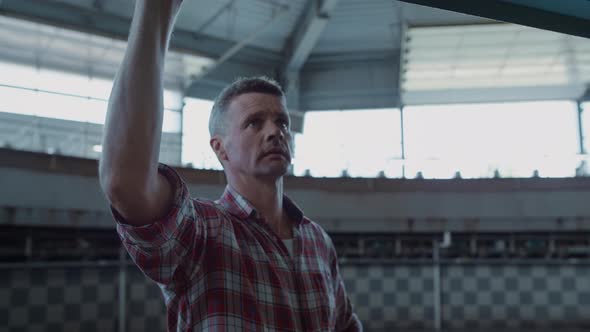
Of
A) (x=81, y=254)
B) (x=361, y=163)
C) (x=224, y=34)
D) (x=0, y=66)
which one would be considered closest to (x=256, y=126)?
(x=81, y=254)

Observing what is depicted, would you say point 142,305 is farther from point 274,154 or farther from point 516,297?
point 274,154

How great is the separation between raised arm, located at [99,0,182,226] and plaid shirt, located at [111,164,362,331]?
0.39ft

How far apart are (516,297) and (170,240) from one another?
20.9ft

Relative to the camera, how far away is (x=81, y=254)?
5.45m

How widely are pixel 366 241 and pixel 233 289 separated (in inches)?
217

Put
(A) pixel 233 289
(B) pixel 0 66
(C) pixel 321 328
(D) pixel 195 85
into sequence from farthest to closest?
(D) pixel 195 85
(B) pixel 0 66
(C) pixel 321 328
(A) pixel 233 289

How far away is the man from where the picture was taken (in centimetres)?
81

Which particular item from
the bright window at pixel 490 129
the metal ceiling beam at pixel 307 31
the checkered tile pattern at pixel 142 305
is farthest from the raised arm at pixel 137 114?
the bright window at pixel 490 129

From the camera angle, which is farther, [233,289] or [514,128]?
[514,128]

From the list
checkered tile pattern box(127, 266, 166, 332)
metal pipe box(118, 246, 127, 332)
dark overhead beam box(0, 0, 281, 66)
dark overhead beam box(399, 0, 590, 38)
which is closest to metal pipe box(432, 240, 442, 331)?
checkered tile pattern box(127, 266, 166, 332)

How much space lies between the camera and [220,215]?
4.11ft

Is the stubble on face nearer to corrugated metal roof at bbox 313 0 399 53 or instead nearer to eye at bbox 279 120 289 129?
eye at bbox 279 120 289 129

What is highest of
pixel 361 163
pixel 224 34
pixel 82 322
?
pixel 224 34

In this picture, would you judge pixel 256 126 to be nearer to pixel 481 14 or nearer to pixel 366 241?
pixel 481 14
